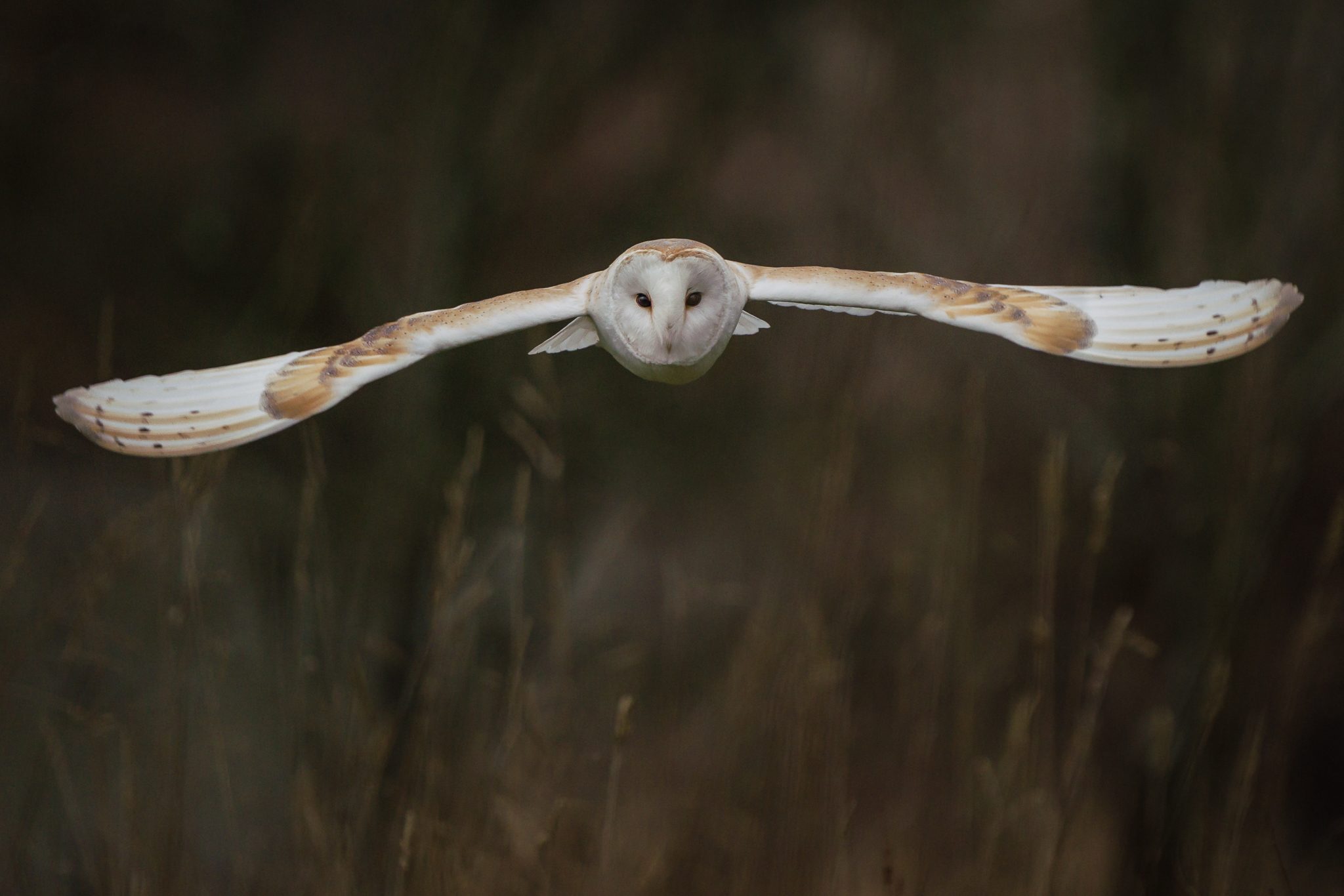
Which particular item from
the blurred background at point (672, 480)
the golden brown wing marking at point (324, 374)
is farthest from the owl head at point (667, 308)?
the blurred background at point (672, 480)

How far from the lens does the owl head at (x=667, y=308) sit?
0.56 m

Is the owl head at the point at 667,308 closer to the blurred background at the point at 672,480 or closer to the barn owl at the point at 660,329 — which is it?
the barn owl at the point at 660,329

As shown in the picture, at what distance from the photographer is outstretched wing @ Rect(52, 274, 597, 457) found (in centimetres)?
56

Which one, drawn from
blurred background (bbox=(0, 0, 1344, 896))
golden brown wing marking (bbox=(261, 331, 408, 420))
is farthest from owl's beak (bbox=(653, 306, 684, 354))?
blurred background (bbox=(0, 0, 1344, 896))

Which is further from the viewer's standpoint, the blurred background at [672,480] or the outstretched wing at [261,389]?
the blurred background at [672,480]

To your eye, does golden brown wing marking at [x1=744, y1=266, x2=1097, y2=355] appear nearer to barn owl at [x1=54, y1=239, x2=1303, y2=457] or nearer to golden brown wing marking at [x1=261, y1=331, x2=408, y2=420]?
→ barn owl at [x1=54, y1=239, x2=1303, y2=457]

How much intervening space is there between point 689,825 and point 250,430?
63cm

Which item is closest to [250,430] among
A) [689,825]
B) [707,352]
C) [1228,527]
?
[707,352]

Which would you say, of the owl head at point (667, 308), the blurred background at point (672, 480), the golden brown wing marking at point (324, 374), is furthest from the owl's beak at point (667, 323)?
the blurred background at point (672, 480)

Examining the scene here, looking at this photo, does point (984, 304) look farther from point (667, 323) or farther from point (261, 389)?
point (261, 389)

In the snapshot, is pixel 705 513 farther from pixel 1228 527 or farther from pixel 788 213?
pixel 1228 527

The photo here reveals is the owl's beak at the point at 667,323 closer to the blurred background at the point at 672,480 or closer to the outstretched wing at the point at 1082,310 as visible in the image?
the outstretched wing at the point at 1082,310

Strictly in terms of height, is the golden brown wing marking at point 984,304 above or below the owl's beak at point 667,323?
above

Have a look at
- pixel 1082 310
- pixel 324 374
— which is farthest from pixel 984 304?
pixel 324 374
